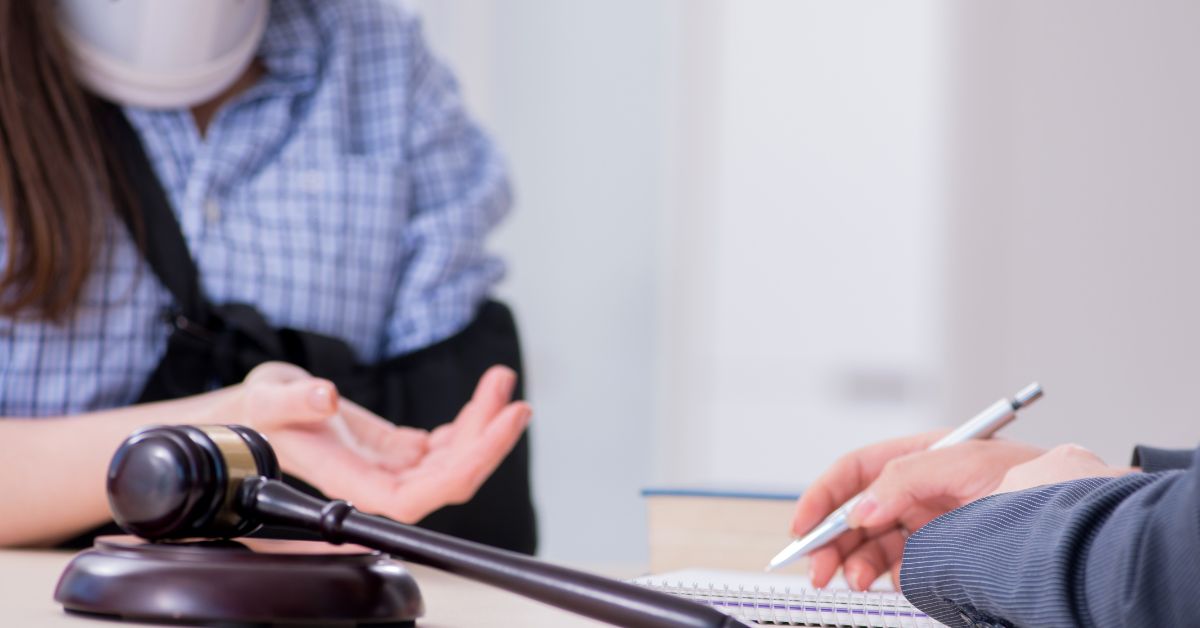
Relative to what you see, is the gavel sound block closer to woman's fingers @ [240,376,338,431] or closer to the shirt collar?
woman's fingers @ [240,376,338,431]

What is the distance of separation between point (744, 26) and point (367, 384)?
1755mm

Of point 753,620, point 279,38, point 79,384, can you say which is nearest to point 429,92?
point 279,38

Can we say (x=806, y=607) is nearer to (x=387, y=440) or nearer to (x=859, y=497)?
(x=859, y=497)

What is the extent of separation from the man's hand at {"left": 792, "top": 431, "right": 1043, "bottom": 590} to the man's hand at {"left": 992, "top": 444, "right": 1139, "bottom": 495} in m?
0.09

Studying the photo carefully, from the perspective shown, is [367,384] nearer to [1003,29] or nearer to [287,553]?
[287,553]

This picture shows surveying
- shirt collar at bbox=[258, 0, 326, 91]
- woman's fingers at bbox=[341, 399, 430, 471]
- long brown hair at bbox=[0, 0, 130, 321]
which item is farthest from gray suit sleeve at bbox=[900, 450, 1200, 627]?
shirt collar at bbox=[258, 0, 326, 91]

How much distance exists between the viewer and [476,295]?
3.48ft

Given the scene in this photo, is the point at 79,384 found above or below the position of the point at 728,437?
above

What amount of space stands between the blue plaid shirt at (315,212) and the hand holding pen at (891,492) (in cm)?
44

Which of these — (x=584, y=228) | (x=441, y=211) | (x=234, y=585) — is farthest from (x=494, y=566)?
(x=584, y=228)

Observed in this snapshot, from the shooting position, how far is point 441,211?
3.50 feet

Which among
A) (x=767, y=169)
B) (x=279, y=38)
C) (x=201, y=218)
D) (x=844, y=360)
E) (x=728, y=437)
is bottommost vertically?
(x=728, y=437)

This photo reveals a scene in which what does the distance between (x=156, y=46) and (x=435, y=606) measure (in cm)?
57

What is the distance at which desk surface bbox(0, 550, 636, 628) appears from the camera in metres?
0.42
